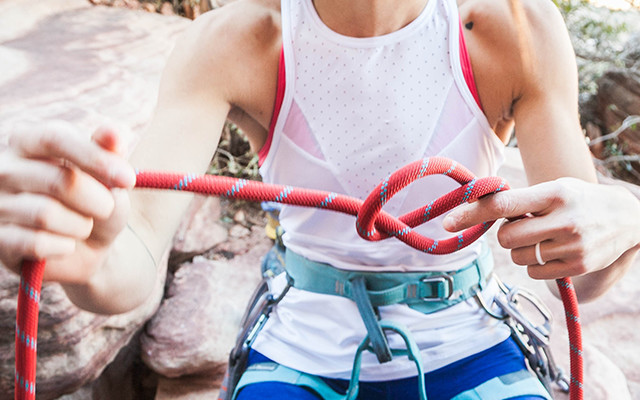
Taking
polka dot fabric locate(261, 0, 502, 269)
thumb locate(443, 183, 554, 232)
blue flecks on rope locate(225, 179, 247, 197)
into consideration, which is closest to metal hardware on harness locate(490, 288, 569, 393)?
polka dot fabric locate(261, 0, 502, 269)

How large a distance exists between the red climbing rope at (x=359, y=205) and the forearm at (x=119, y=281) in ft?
0.45

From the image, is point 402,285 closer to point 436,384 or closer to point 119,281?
point 436,384

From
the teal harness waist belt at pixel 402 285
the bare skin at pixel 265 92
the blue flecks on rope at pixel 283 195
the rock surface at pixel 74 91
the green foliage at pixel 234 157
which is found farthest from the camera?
the green foliage at pixel 234 157

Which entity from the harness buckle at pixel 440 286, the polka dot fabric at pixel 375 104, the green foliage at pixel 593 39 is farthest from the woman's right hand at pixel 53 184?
the green foliage at pixel 593 39

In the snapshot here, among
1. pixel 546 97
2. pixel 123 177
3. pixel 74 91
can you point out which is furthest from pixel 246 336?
pixel 74 91

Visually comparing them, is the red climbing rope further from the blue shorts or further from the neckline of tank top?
the neckline of tank top

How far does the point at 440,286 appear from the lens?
0.91 m

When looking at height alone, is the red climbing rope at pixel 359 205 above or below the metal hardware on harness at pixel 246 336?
above

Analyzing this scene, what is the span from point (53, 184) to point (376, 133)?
568 mm

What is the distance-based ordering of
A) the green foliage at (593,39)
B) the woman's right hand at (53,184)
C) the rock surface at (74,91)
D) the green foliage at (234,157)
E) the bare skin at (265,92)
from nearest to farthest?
the woman's right hand at (53,184), the bare skin at (265,92), the rock surface at (74,91), the green foliage at (234,157), the green foliage at (593,39)

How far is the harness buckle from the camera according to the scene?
909 millimetres

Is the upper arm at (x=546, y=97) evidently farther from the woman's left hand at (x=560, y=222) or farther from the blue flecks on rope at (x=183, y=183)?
the blue flecks on rope at (x=183, y=183)

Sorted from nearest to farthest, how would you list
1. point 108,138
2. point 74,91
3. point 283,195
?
point 108,138, point 283,195, point 74,91

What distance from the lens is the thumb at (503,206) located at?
1.93 feet
